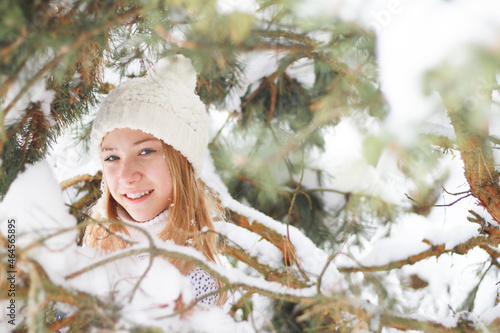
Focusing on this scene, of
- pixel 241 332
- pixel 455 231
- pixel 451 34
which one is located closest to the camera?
pixel 451 34

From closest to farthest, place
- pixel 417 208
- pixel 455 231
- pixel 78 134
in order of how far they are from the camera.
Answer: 1. pixel 455 231
2. pixel 78 134
3. pixel 417 208

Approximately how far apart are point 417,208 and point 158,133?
159cm

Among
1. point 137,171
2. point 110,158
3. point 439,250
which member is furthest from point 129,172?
point 439,250

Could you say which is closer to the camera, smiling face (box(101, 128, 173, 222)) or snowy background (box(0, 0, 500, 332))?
snowy background (box(0, 0, 500, 332))

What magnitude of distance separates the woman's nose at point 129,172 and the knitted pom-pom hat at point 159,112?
118mm

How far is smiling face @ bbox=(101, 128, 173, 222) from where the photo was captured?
5.23 ft

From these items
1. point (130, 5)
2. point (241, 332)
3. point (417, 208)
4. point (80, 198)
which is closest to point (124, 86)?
point (130, 5)

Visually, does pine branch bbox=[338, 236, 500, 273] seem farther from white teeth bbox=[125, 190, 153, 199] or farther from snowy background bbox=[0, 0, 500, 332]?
white teeth bbox=[125, 190, 153, 199]

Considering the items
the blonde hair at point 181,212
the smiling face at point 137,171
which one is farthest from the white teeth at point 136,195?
the blonde hair at point 181,212

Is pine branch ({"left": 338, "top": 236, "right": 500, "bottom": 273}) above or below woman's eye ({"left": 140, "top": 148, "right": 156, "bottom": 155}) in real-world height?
below

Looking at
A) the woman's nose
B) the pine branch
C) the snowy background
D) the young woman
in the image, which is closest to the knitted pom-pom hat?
the young woman

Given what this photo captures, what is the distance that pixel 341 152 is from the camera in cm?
261

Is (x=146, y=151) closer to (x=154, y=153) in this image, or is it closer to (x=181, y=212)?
(x=154, y=153)

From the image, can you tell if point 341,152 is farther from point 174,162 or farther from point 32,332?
point 32,332
